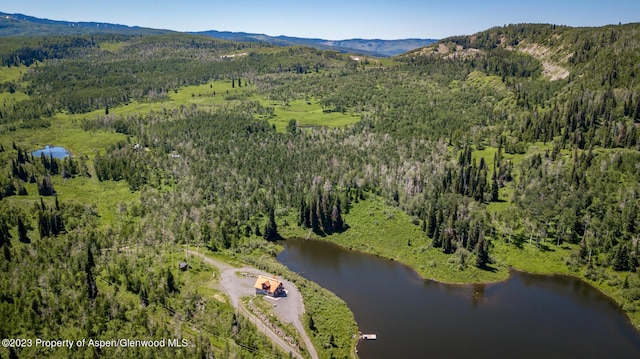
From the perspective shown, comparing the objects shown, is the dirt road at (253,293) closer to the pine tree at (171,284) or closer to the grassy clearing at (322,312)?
the grassy clearing at (322,312)

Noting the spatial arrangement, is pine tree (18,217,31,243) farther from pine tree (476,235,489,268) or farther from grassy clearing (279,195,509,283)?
pine tree (476,235,489,268)

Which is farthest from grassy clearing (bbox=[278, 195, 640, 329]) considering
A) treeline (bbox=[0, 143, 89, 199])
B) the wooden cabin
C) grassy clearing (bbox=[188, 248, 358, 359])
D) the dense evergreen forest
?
treeline (bbox=[0, 143, 89, 199])

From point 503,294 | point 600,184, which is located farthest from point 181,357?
point 600,184

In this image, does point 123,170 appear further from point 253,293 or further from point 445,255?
point 445,255

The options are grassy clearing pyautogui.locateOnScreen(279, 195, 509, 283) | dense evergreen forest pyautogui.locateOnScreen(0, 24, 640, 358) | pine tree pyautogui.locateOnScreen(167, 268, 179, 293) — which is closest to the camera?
dense evergreen forest pyautogui.locateOnScreen(0, 24, 640, 358)

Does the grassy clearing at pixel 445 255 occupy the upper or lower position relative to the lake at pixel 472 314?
upper

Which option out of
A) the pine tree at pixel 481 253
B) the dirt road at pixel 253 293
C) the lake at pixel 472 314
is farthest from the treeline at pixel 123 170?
the pine tree at pixel 481 253
